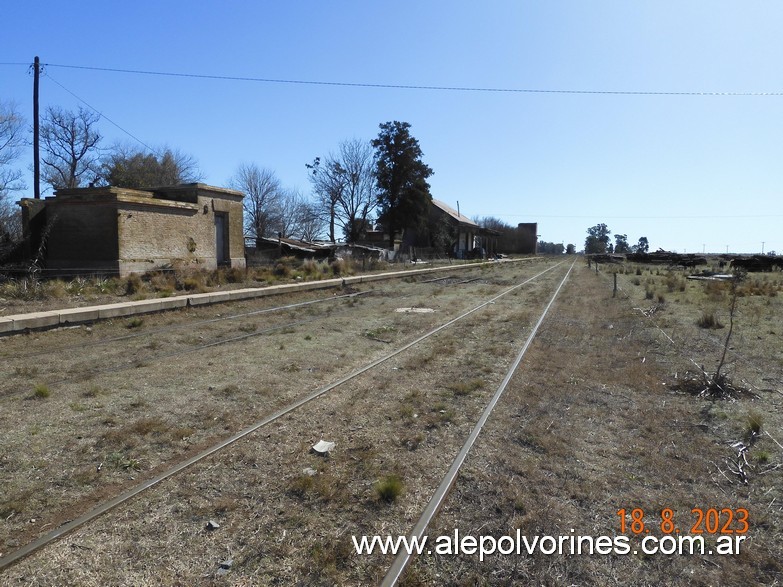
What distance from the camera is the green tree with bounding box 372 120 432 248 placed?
57.2 meters

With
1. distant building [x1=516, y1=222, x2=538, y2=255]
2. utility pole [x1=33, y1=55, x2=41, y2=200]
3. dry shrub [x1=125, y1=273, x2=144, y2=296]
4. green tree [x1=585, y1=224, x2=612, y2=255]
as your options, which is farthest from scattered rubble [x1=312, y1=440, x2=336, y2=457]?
green tree [x1=585, y1=224, x2=612, y2=255]

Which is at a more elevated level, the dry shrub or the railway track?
the dry shrub

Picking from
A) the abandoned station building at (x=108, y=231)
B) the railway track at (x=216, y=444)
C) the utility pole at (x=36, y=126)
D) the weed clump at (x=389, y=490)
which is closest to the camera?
the railway track at (x=216, y=444)

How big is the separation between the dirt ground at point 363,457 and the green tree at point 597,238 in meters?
170

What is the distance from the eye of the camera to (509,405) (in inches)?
260

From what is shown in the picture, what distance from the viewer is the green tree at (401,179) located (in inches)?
2251

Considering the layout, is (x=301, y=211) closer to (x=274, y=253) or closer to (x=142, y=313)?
(x=274, y=253)

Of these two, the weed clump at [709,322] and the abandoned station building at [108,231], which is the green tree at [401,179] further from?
the weed clump at [709,322]

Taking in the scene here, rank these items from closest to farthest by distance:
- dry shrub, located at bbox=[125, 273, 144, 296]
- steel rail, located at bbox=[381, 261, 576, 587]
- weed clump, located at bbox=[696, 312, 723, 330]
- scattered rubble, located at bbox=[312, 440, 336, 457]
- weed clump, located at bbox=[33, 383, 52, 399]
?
steel rail, located at bbox=[381, 261, 576, 587], scattered rubble, located at bbox=[312, 440, 336, 457], weed clump, located at bbox=[33, 383, 52, 399], weed clump, located at bbox=[696, 312, 723, 330], dry shrub, located at bbox=[125, 273, 144, 296]

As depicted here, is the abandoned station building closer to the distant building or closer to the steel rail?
the steel rail

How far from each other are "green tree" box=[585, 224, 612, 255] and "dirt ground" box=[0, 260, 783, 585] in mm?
169708

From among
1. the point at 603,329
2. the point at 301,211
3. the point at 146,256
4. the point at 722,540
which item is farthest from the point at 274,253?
the point at 301,211

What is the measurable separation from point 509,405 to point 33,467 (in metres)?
5.05

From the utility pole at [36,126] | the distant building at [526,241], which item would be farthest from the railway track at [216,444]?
the distant building at [526,241]
